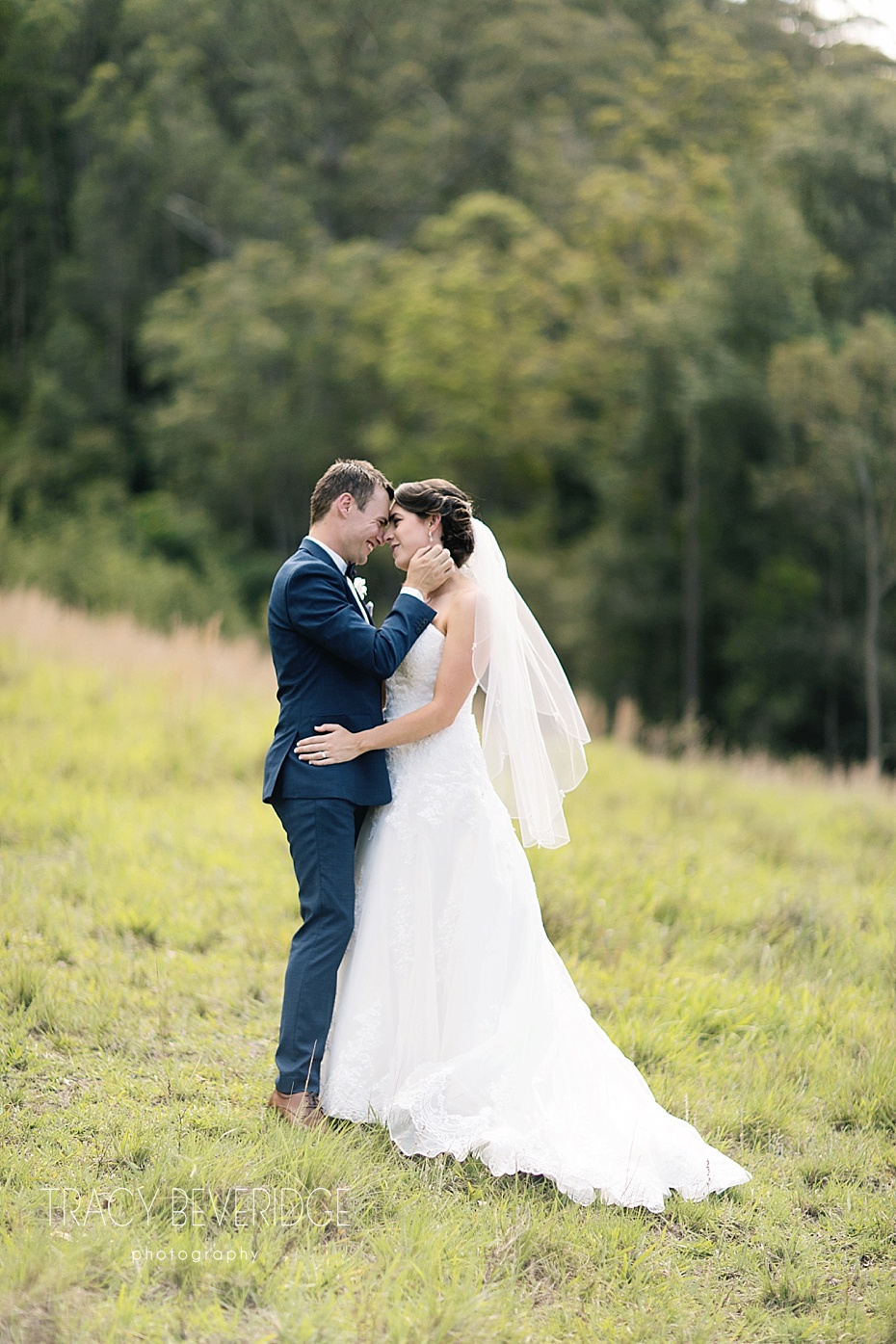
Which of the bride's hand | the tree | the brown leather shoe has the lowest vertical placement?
the brown leather shoe

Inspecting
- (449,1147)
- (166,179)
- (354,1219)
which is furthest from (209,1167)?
(166,179)

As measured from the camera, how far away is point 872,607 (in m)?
21.7

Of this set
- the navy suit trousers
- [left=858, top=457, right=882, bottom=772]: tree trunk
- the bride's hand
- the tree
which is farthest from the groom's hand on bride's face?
[left=858, top=457, right=882, bottom=772]: tree trunk

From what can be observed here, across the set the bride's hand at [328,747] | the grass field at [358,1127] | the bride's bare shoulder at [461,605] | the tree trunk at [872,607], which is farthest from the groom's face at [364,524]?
the tree trunk at [872,607]

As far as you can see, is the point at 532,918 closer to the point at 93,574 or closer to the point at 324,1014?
the point at 324,1014

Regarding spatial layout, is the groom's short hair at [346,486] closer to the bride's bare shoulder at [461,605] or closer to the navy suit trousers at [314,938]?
the bride's bare shoulder at [461,605]

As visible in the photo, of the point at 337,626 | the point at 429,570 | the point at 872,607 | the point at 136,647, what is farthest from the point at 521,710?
the point at 872,607

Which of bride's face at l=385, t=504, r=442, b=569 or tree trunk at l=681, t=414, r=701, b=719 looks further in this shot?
tree trunk at l=681, t=414, r=701, b=719

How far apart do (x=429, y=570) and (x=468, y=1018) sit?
1496 millimetres

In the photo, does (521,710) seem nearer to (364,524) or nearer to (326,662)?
(326,662)

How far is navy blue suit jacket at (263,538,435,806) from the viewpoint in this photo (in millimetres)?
3590

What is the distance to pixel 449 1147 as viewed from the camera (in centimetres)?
355

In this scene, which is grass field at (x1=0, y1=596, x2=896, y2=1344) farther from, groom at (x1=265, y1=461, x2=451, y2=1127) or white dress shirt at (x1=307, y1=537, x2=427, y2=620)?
white dress shirt at (x1=307, y1=537, x2=427, y2=620)

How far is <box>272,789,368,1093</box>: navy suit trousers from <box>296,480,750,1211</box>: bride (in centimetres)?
12
